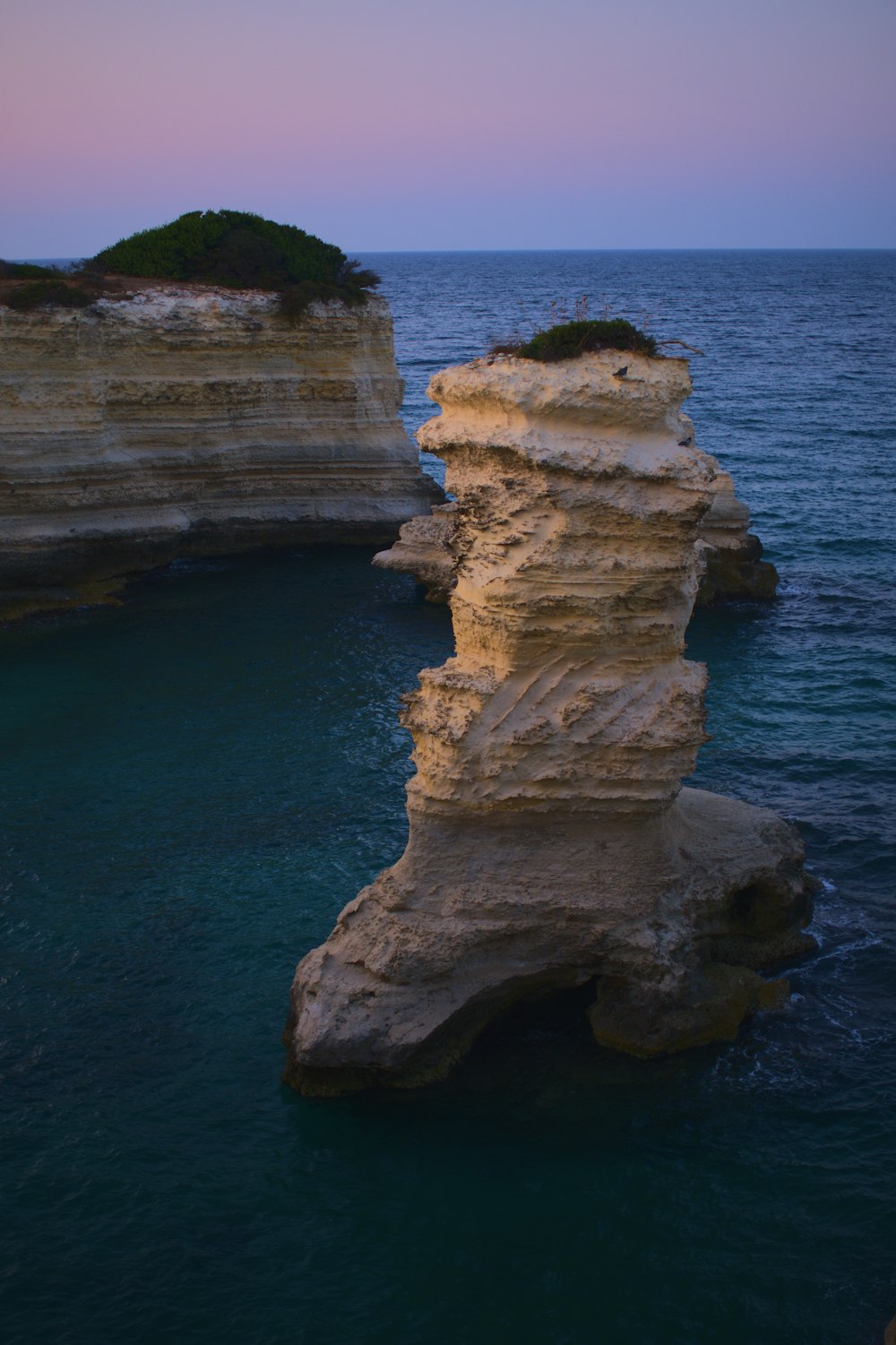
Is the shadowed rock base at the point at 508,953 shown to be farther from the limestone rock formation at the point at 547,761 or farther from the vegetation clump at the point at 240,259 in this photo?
the vegetation clump at the point at 240,259

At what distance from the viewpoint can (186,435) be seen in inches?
1309

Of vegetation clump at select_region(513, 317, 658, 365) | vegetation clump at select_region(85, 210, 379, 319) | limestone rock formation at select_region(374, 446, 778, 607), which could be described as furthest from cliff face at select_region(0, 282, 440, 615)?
vegetation clump at select_region(513, 317, 658, 365)

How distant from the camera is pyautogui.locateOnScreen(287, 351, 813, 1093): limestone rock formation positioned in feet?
43.4

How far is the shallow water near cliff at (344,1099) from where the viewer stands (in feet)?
35.5

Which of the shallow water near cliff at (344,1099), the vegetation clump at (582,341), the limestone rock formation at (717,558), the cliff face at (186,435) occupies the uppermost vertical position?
the vegetation clump at (582,341)

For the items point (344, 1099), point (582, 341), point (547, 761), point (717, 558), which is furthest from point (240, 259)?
point (344, 1099)

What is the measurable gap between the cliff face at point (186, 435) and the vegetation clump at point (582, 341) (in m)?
20.1

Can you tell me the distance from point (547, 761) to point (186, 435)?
22.5 m

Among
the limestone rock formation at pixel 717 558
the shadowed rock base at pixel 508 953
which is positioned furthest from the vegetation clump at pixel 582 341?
the limestone rock formation at pixel 717 558

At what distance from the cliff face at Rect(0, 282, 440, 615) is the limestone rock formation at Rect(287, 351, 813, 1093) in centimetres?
1896

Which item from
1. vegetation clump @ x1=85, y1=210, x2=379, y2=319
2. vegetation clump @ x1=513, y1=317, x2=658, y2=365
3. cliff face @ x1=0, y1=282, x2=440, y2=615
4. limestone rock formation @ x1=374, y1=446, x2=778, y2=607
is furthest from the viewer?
vegetation clump @ x1=85, y1=210, x2=379, y2=319

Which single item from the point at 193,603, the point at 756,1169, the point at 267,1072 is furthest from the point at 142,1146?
the point at 193,603

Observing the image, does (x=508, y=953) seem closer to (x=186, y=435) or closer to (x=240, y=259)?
(x=186, y=435)

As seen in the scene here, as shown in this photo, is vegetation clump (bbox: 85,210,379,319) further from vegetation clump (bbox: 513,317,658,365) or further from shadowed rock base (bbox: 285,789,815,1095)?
shadowed rock base (bbox: 285,789,815,1095)
